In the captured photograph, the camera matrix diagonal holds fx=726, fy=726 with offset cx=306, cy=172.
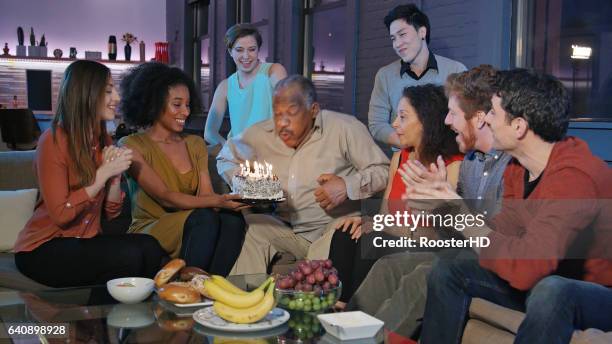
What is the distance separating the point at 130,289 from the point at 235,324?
47cm

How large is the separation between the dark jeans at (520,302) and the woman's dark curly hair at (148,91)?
1.65m

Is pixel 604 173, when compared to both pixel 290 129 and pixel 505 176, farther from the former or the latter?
pixel 290 129

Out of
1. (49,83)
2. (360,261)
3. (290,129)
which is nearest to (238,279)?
(360,261)

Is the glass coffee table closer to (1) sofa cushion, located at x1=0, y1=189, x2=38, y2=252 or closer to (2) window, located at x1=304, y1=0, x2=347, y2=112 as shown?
(1) sofa cushion, located at x1=0, y1=189, x2=38, y2=252

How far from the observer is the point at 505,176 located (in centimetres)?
250

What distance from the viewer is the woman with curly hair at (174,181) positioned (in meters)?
3.27

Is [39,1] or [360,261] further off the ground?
[39,1]

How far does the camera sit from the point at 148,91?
11.5 feet

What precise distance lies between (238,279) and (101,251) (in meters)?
0.60

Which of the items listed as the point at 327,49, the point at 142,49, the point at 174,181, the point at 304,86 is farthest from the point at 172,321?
the point at 142,49

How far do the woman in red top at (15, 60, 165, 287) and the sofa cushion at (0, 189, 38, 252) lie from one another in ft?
1.53

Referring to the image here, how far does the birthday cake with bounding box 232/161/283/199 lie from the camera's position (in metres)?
3.18

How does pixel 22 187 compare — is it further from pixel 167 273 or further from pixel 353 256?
pixel 353 256

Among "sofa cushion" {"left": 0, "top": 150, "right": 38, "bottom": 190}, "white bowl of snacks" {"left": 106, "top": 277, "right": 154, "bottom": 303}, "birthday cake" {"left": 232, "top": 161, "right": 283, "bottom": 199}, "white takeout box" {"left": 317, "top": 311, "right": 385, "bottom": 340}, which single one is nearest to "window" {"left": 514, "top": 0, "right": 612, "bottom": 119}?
"birthday cake" {"left": 232, "top": 161, "right": 283, "bottom": 199}
